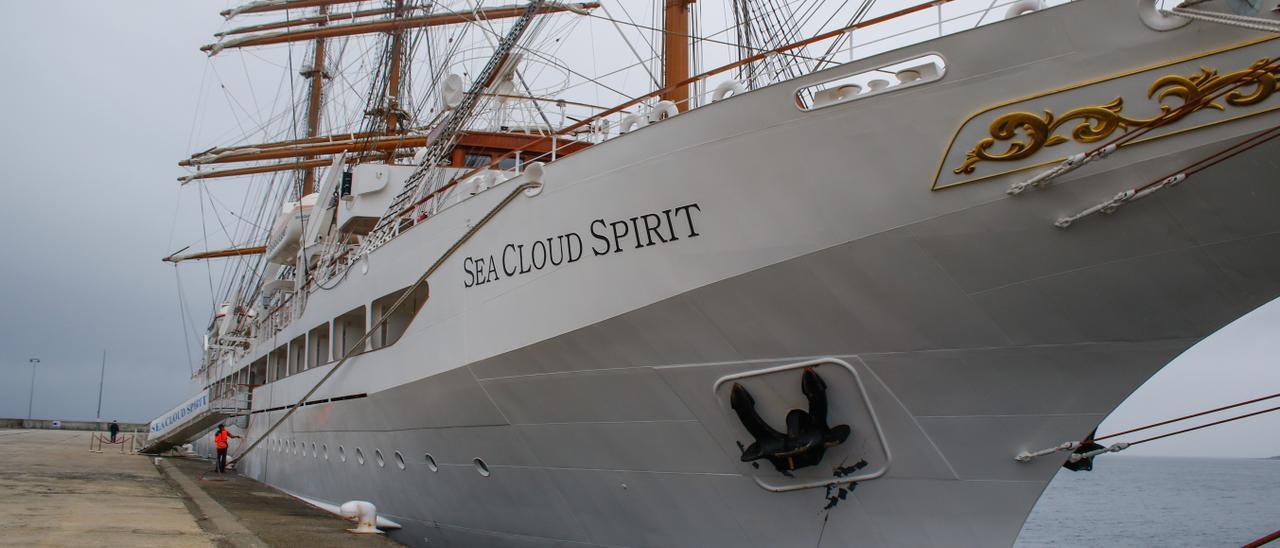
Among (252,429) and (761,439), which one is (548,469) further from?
(252,429)

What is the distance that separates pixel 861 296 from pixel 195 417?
22591 mm

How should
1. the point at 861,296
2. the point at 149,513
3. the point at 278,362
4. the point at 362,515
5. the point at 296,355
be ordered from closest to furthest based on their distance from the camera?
the point at 861,296, the point at 149,513, the point at 362,515, the point at 296,355, the point at 278,362

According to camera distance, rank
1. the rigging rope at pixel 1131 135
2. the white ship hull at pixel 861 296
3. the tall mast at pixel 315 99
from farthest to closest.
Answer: the tall mast at pixel 315 99, the white ship hull at pixel 861 296, the rigging rope at pixel 1131 135

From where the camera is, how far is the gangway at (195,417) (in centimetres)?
2106

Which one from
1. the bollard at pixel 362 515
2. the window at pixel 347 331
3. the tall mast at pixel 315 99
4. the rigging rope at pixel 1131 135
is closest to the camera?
the rigging rope at pixel 1131 135

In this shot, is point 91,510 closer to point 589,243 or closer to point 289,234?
point 589,243

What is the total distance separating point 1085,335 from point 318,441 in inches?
460

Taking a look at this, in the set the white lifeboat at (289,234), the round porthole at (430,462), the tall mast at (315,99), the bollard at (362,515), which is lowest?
the bollard at (362,515)

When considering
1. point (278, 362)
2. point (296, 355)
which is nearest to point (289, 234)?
point (278, 362)

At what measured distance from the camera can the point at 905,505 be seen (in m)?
7.02

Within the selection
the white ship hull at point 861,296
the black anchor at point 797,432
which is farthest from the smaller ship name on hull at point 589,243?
the black anchor at point 797,432

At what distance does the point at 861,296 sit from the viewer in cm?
668

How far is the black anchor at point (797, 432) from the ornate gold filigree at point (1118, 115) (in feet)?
6.67

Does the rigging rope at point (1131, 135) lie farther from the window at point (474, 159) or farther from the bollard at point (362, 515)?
the window at point (474, 159)
